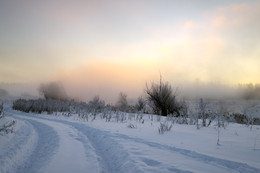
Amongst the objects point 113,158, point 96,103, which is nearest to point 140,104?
point 96,103

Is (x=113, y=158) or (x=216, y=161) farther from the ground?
(x=216, y=161)

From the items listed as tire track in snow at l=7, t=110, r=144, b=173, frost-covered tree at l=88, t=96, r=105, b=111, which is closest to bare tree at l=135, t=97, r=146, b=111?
frost-covered tree at l=88, t=96, r=105, b=111

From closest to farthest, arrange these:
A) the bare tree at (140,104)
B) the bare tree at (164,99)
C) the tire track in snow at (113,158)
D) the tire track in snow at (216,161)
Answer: the tire track in snow at (216,161)
the tire track in snow at (113,158)
the bare tree at (164,99)
the bare tree at (140,104)

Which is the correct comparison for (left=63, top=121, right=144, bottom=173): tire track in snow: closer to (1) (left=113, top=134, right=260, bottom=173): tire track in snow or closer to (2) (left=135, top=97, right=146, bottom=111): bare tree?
(1) (left=113, top=134, right=260, bottom=173): tire track in snow

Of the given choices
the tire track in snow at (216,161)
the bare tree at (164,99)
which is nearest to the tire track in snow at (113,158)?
A: the tire track in snow at (216,161)

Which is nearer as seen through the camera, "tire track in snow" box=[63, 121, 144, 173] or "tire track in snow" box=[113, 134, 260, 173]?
"tire track in snow" box=[113, 134, 260, 173]

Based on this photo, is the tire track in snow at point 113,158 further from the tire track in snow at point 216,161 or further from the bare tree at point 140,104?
the bare tree at point 140,104

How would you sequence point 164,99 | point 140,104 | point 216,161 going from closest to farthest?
point 216,161 < point 164,99 < point 140,104

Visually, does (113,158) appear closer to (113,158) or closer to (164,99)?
(113,158)

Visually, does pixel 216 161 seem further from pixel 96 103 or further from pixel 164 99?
pixel 96 103

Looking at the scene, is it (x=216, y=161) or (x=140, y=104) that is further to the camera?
(x=140, y=104)

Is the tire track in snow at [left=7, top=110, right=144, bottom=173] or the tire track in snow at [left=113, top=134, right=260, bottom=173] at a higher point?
the tire track in snow at [left=113, top=134, right=260, bottom=173]

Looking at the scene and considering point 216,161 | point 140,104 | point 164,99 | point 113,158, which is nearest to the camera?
point 216,161

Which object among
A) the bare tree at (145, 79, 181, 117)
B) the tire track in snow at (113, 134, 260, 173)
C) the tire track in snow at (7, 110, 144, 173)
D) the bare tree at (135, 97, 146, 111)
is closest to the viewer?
the tire track in snow at (113, 134, 260, 173)
